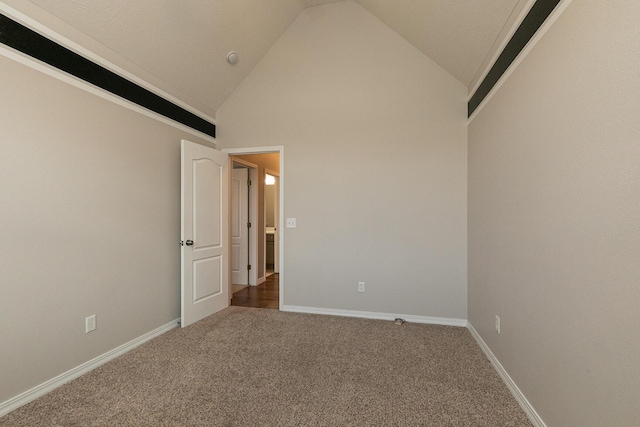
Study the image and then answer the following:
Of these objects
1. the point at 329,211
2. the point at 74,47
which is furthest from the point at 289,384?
the point at 74,47

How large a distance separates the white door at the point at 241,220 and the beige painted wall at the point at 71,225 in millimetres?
1914

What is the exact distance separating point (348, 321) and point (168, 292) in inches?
79.5

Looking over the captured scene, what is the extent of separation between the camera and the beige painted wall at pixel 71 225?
1702 mm

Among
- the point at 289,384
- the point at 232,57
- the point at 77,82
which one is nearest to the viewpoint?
the point at 289,384

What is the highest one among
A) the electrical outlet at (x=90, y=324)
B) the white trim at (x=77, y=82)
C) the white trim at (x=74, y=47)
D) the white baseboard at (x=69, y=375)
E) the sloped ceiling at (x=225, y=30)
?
the sloped ceiling at (x=225, y=30)

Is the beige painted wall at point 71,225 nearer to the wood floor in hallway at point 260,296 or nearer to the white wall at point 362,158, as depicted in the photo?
the wood floor in hallway at point 260,296

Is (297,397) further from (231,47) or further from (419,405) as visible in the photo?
(231,47)

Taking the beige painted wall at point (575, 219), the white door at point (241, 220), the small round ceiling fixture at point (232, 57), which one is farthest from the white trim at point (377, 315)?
the small round ceiling fixture at point (232, 57)

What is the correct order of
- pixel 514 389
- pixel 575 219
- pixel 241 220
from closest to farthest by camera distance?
pixel 575 219 < pixel 514 389 < pixel 241 220

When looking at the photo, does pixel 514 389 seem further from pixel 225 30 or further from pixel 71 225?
pixel 225 30

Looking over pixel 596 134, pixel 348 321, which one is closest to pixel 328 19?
pixel 596 134

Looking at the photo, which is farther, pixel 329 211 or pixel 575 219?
pixel 329 211

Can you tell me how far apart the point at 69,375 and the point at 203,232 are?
63.0 inches

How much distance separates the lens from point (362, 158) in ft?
10.6
